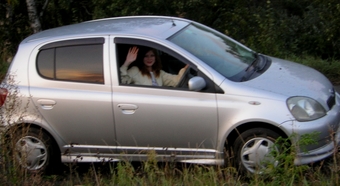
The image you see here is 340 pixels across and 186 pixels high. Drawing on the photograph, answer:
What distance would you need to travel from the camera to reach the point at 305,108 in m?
5.41

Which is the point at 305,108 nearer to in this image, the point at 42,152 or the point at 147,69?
the point at 147,69

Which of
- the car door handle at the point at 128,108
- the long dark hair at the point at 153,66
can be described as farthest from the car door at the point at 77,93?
the long dark hair at the point at 153,66

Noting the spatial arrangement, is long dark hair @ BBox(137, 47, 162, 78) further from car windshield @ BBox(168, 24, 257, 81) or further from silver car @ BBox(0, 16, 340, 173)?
car windshield @ BBox(168, 24, 257, 81)

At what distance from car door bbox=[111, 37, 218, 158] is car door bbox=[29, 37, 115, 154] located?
5.6 inches

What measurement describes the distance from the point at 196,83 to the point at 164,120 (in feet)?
1.75

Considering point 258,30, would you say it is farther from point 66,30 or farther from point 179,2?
point 66,30

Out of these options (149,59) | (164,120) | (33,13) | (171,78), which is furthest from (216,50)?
(33,13)

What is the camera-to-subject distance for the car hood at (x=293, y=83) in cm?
557

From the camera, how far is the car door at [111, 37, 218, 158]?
221 inches

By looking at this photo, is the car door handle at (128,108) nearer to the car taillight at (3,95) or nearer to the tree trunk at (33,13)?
the car taillight at (3,95)

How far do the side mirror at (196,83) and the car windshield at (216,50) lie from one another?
1.00ft

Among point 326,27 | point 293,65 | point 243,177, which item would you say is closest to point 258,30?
point 326,27

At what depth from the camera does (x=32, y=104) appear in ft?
19.8

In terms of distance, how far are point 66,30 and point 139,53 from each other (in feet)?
3.26
